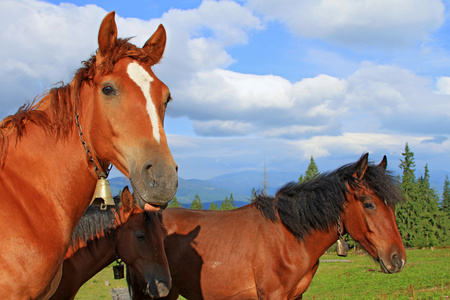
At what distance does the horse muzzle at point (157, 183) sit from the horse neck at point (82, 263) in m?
3.52

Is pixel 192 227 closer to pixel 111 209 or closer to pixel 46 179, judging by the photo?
pixel 111 209

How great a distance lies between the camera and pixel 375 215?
17.5ft

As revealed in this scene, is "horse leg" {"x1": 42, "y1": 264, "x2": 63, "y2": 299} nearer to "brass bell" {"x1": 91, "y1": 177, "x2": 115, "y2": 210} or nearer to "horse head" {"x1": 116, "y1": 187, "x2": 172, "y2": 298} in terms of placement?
"brass bell" {"x1": 91, "y1": 177, "x2": 115, "y2": 210}

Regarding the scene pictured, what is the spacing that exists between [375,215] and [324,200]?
0.75 m

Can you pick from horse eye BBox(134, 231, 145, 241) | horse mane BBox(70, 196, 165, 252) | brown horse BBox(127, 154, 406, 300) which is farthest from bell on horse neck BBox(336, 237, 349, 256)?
horse eye BBox(134, 231, 145, 241)

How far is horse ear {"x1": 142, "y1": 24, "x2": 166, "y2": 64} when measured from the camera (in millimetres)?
2529

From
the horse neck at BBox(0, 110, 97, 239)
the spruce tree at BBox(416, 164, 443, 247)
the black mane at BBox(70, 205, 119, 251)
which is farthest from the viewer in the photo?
the spruce tree at BBox(416, 164, 443, 247)

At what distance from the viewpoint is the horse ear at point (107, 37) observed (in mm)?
2201

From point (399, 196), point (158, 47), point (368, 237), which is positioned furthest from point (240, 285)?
point (158, 47)

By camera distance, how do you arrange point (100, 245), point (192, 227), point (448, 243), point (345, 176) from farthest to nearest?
point (448, 243) < point (192, 227) < point (345, 176) < point (100, 245)

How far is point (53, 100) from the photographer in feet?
7.80

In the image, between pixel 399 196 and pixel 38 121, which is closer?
pixel 38 121

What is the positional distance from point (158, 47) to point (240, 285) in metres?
4.04

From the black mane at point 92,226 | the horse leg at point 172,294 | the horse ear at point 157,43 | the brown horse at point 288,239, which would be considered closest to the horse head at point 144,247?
the black mane at point 92,226
